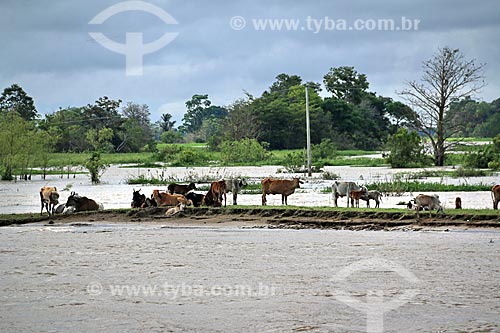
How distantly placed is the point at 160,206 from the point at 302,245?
5.99 m

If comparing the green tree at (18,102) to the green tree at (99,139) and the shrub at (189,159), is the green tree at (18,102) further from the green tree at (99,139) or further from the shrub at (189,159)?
the shrub at (189,159)

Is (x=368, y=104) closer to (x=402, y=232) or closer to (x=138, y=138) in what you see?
(x=138, y=138)

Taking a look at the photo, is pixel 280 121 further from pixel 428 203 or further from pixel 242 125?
pixel 428 203

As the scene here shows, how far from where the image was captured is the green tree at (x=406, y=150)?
143ft

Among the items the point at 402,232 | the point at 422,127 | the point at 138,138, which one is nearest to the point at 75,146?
the point at 138,138

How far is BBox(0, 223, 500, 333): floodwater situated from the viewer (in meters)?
8.83

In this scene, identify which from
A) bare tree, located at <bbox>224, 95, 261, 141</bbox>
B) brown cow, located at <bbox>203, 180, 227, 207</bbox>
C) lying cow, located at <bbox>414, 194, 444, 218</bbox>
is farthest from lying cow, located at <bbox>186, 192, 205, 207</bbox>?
bare tree, located at <bbox>224, 95, 261, 141</bbox>

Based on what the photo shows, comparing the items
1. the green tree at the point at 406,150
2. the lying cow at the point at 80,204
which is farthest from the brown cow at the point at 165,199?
the green tree at the point at 406,150

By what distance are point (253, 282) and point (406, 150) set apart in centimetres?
Answer: 3409

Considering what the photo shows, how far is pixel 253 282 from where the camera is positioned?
1107 cm

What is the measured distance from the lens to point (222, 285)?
10.9 m

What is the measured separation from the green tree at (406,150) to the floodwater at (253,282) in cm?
2821

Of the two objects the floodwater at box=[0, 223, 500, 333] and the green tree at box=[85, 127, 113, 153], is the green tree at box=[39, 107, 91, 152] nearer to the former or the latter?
the green tree at box=[85, 127, 113, 153]

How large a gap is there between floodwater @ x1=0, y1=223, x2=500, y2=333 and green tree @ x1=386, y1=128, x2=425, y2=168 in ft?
92.5
